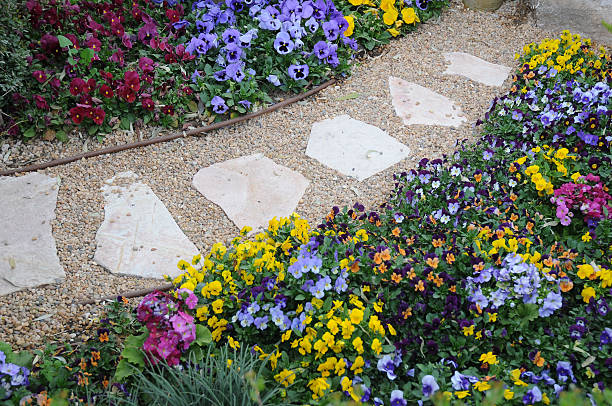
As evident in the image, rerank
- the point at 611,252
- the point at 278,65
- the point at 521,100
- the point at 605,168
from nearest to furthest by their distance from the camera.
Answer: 1. the point at 611,252
2. the point at 605,168
3. the point at 521,100
4. the point at 278,65

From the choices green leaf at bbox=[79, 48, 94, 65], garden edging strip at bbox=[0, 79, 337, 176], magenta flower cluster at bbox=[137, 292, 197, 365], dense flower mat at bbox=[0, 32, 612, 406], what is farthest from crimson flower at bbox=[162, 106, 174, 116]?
magenta flower cluster at bbox=[137, 292, 197, 365]

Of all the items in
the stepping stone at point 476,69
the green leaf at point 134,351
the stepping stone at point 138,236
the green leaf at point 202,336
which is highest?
the stepping stone at point 476,69

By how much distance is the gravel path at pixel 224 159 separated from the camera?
2.31 m

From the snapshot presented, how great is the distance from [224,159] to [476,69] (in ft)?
6.57

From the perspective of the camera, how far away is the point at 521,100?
10.7ft

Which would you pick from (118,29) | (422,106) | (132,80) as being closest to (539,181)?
(422,106)

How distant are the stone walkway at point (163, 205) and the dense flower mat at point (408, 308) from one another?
0.39 m

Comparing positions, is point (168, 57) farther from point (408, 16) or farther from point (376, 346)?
point (376, 346)

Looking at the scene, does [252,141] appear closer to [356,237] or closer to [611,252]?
[356,237]

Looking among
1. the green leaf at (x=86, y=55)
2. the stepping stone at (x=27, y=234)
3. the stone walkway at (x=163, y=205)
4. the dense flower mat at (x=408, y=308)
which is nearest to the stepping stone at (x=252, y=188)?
the stone walkway at (x=163, y=205)

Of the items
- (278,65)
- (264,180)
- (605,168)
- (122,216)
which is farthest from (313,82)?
(605,168)

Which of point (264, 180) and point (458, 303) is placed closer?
point (458, 303)

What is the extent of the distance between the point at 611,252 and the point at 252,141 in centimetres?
198

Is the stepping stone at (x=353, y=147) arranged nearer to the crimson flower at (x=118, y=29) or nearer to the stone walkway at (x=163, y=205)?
the stone walkway at (x=163, y=205)
